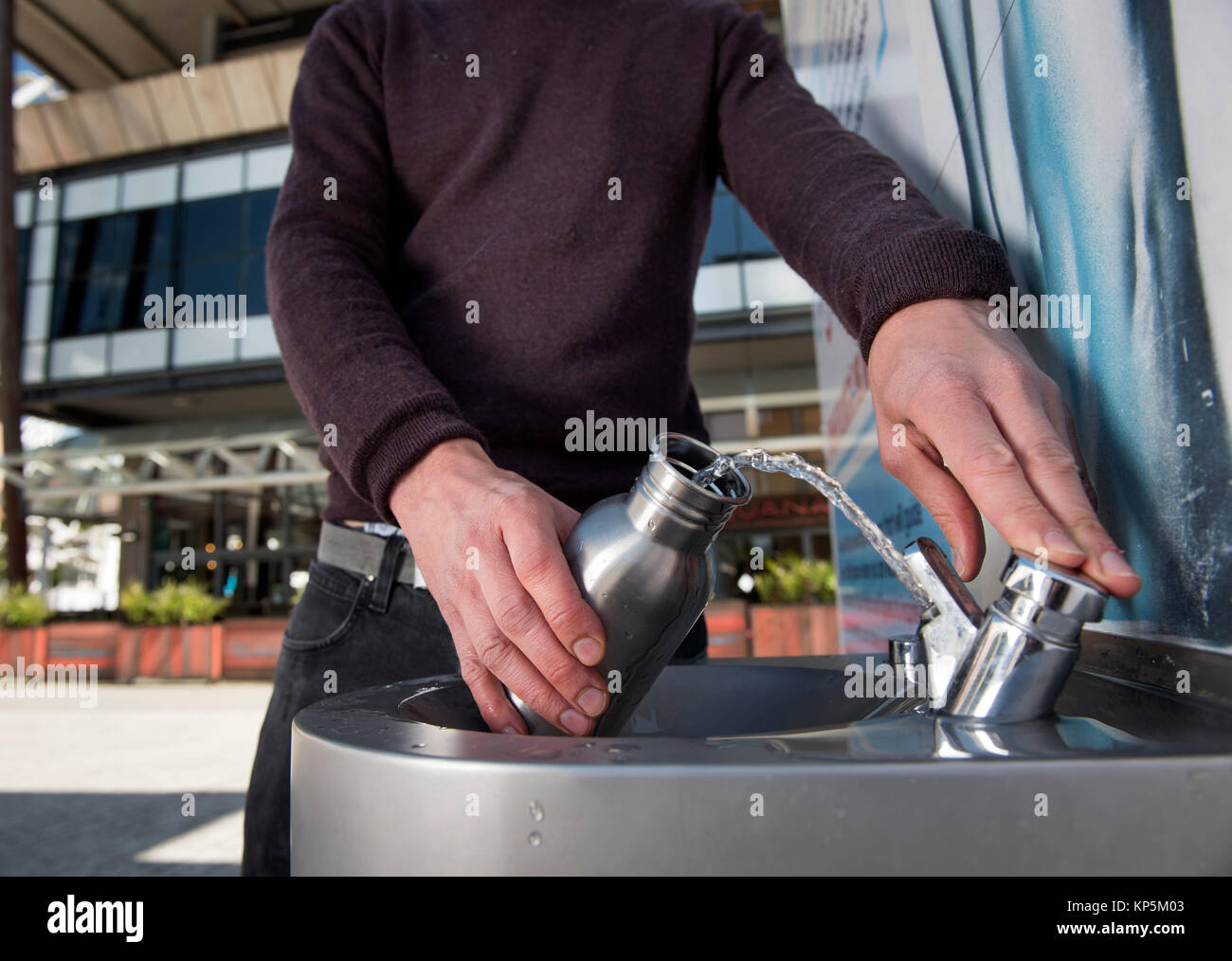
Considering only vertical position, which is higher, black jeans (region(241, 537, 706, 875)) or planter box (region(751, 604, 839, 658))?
black jeans (region(241, 537, 706, 875))

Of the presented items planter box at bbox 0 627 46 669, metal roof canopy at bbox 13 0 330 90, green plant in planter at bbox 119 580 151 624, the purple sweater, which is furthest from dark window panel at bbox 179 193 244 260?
the purple sweater

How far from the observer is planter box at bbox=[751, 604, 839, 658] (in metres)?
8.31

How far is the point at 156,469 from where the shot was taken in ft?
42.9

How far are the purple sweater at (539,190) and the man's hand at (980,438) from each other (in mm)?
336

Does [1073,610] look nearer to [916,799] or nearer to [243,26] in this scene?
[916,799]

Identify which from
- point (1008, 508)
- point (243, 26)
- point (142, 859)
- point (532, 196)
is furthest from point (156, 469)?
point (1008, 508)

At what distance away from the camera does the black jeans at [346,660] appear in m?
1.19

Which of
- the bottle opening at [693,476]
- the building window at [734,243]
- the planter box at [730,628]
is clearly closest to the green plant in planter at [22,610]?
the planter box at [730,628]

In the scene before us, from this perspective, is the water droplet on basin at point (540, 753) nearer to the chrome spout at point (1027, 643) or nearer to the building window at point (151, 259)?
the chrome spout at point (1027, 643)

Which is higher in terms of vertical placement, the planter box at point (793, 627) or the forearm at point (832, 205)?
the forearm at point (832, 205)

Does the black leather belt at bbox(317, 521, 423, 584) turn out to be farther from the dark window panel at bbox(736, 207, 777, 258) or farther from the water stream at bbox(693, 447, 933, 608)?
the dark window panel at bbox(736, 207, 777, 258)

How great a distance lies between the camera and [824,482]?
2.40 feet

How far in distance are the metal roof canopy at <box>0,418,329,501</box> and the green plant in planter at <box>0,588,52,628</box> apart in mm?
1783
